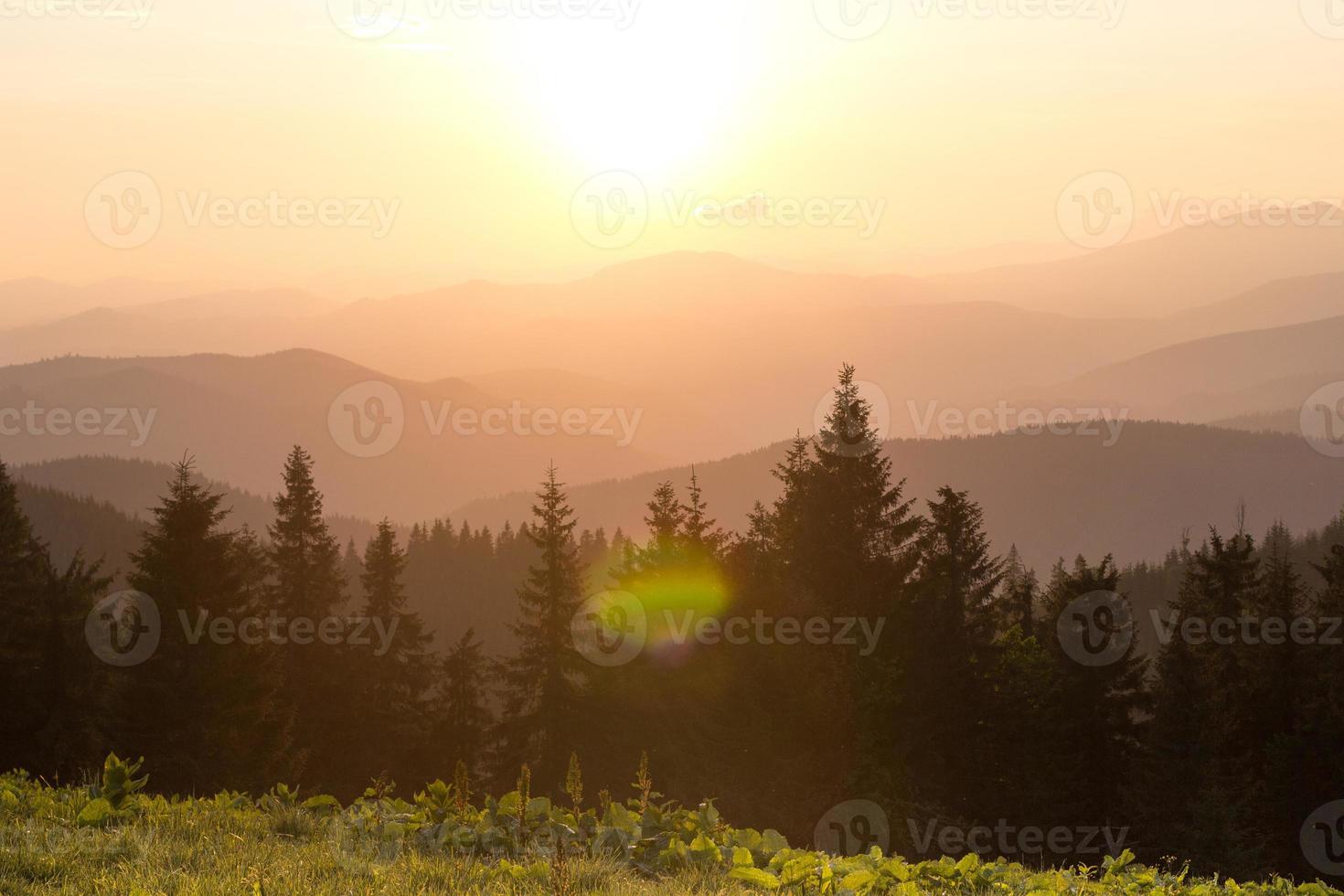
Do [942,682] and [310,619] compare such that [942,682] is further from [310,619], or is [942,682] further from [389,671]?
[310,619]

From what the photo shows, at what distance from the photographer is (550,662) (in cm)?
4622

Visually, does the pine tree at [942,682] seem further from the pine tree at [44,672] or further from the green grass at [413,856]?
the pine tree at [44,672]

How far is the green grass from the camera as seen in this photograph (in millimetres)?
7141

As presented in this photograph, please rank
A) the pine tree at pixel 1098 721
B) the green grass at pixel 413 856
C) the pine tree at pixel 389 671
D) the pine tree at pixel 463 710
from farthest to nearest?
the pine tree at pixel 463 710, the pine tree at pixel 389 671, the pine tree at pixel 1098 721, the green grass at pixel 413 856

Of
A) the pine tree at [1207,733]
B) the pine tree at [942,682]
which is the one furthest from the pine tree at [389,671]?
the pine tree at [1207,733]

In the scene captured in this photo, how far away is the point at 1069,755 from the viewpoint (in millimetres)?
40281

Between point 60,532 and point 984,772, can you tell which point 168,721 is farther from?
point 60,532

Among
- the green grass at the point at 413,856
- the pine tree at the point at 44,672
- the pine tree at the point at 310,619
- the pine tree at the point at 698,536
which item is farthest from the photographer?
the pine tree at the point at 310,619

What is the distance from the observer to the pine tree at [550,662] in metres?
45.2

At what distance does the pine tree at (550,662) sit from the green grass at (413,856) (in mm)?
34494

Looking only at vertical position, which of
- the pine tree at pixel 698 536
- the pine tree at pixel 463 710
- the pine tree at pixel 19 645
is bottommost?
the pine tree at pixel 463 710

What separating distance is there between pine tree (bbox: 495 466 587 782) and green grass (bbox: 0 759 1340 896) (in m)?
34.5

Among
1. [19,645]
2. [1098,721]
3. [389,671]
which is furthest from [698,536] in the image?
[19,645]

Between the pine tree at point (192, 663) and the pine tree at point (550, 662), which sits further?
the pine tree at point (550, 662)
